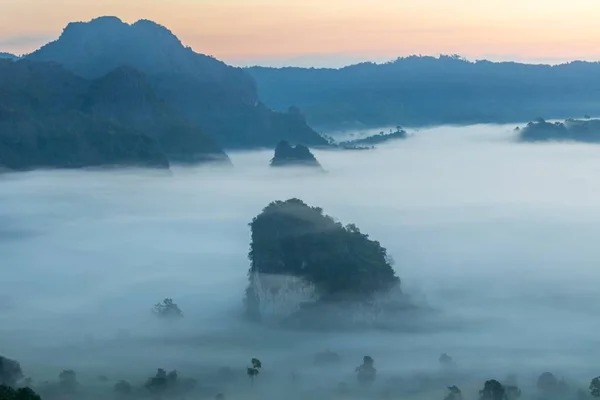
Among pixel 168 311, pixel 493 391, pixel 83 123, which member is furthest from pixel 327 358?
pixel 83 123

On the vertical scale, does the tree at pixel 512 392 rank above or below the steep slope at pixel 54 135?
below

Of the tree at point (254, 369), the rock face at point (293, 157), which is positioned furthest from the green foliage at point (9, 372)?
the rock face at point (293, 157)

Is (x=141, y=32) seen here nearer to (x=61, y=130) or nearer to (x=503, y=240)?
(x=61, y=130)

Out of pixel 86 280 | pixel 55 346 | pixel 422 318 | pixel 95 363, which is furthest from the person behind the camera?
pixel 86 280

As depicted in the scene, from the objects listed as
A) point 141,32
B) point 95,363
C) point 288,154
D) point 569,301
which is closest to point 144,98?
point 288,154

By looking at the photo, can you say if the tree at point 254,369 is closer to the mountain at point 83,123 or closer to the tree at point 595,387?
the tree at point 595,387

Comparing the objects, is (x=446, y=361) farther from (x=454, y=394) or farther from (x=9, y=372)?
(x=9, y=372)
